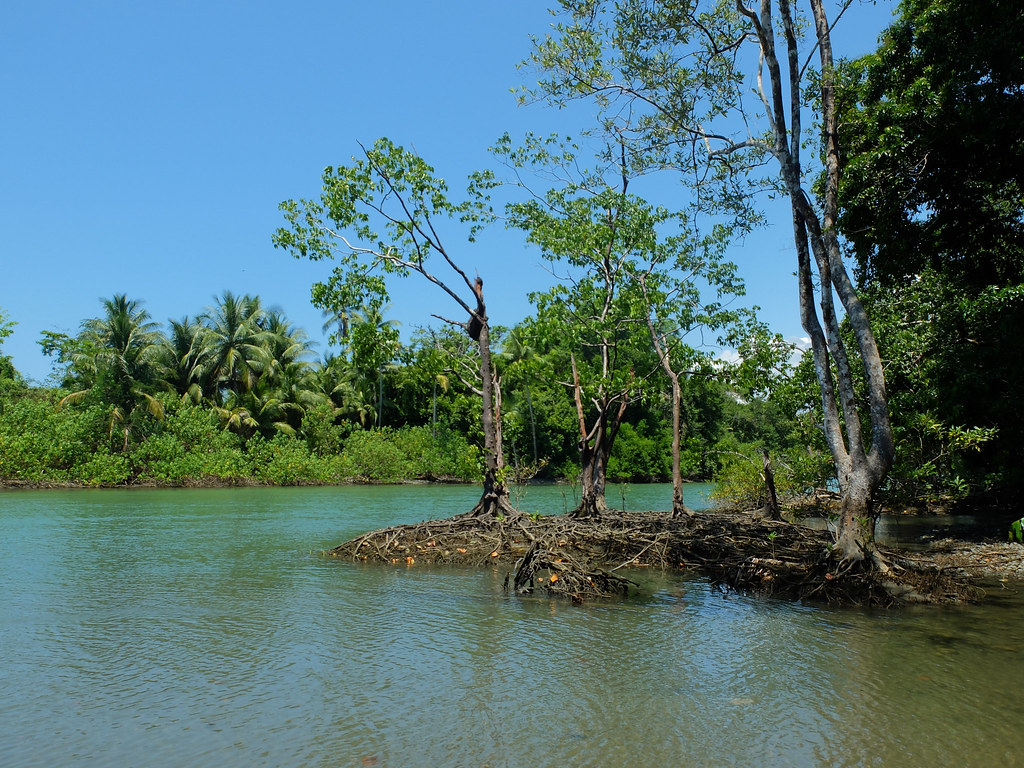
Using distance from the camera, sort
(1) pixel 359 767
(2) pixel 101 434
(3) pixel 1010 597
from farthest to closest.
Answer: (2) pixel 101 434, (3) pixel 1010 597, (1) pixel 359 767

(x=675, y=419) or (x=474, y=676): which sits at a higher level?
(x=675, y=419)

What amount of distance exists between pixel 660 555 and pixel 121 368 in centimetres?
3437

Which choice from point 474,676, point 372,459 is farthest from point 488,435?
point 372,459

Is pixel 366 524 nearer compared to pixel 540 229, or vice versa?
pixel 540 229

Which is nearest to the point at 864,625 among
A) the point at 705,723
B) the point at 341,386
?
the point at 705,723

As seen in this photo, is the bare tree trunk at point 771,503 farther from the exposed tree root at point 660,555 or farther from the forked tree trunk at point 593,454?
the forked tree trunk at point 593,454

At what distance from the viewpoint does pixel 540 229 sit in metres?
17.0

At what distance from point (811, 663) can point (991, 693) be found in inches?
55.2

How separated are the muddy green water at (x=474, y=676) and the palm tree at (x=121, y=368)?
97.5 feet

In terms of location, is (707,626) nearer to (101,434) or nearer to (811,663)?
(811,663)

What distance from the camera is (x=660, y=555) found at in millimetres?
12945

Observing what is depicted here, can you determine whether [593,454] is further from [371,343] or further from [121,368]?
[121,368]

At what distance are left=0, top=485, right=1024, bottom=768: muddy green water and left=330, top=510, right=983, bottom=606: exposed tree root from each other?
0.49 m

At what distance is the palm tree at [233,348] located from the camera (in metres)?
42.3
